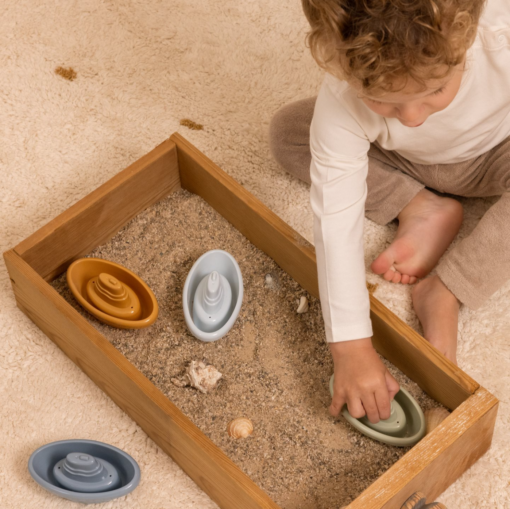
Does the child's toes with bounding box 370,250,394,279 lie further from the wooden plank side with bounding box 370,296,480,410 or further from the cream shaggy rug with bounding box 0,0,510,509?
the wooden plank side with bounding box 370,296,480,410

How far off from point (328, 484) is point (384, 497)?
0.42 feet

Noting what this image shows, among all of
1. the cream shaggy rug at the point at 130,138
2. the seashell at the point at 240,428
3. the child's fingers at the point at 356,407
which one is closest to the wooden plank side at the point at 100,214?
the cream shaggy rug at the point at 130,138

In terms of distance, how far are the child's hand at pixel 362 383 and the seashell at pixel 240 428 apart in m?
0.11

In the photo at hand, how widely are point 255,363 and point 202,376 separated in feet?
0.27

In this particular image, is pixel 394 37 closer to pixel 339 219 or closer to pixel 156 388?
pixel 339 219

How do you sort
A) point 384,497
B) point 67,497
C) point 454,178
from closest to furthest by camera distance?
point 384,497, point 67,497, point 454,178

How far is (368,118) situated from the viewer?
1036mm

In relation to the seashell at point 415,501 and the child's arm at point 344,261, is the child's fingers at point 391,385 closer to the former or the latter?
the child's arm at point 344,261

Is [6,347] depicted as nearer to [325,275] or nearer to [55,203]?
[55,203]

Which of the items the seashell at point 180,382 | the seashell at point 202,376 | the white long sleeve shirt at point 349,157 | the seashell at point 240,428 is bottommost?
the seashell at point 240,428

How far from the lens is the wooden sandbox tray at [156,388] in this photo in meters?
0.93

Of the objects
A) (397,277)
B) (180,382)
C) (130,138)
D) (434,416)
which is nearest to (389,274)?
(397,277)

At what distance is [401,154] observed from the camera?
3.98 ft

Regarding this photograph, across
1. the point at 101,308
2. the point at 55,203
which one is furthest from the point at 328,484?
the point at 55,203
